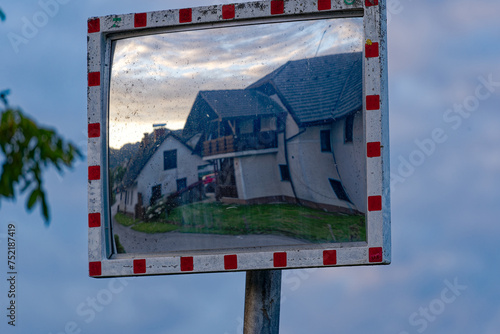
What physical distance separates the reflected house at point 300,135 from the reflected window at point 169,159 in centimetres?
21

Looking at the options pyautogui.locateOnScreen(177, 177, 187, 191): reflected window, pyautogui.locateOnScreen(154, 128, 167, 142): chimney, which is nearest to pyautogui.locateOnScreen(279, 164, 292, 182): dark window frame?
pyautogui.locateOnScreen(177, 177, 187, 191): reflected window

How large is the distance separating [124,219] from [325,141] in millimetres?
1289

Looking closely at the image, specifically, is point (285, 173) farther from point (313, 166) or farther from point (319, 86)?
point (319, 86)

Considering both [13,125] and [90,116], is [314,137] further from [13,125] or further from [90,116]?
[13,125]

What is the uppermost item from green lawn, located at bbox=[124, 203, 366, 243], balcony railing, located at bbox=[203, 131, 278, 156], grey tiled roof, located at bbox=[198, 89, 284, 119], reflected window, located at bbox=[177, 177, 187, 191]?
grey tiled roof, located at bbox=[198, 89, 284, 119]

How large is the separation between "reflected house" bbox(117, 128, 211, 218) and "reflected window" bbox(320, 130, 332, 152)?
663 mm

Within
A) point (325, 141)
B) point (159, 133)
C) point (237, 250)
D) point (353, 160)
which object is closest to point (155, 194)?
point (159, 133)

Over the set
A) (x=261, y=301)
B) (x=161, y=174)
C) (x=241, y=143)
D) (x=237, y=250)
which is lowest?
(x=261, y=301)

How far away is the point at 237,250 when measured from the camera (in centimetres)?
506

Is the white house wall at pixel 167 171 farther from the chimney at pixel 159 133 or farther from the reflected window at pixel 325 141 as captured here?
the reflected window at pixel 325 141

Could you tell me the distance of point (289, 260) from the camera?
4961mm

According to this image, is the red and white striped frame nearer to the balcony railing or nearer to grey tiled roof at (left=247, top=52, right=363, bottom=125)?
grey tiled roof at (left=247, top=52, right=363, bottom=125)

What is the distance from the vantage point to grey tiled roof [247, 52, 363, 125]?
4938mm

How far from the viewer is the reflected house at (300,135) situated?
493cm
